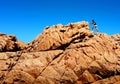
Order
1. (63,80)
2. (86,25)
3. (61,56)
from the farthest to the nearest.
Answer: (86,25) < (61,56) < (63,80)

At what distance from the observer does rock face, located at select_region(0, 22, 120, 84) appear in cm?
6456

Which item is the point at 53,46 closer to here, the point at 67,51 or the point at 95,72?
the point at 67,51

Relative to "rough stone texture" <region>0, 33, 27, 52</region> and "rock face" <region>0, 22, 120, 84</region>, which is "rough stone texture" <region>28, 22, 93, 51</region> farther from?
"rough stone texture" <region>0, 33, 27, 52</region>

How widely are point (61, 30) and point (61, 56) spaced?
10911 millimetres

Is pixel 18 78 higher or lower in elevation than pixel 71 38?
lower

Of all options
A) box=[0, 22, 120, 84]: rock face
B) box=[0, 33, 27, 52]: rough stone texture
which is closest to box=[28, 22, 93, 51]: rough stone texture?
box=[0, 22, 120, 84]: rock face

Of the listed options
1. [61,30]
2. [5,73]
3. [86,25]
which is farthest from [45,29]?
[5,73]

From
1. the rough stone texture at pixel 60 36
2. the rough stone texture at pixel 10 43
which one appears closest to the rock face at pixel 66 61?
the rough stone texture at pixel 60 36

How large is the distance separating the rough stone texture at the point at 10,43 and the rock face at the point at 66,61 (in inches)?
314

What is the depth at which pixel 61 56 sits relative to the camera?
6856cm

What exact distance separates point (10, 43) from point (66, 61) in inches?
1058

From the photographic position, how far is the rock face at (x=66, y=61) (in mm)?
64562

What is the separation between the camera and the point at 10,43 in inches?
3383

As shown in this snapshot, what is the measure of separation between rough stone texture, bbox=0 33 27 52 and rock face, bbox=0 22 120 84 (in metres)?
7.98
